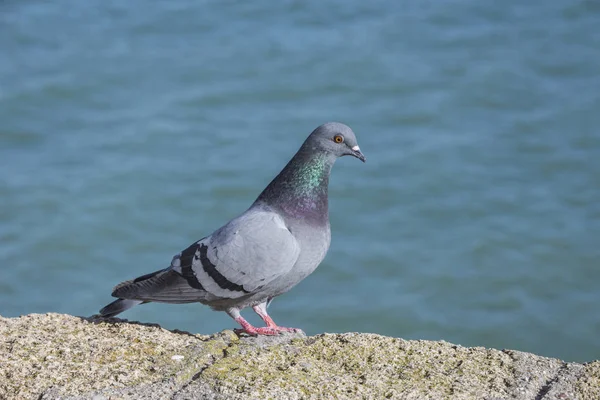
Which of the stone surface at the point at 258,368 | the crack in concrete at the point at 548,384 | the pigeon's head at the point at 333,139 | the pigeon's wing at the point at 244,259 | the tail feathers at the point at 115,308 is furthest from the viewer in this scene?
the pigeon's head at the point at 333,139

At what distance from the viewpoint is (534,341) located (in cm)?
1041

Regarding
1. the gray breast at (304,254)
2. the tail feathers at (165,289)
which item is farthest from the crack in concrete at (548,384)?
the tail feathers at (165,289)

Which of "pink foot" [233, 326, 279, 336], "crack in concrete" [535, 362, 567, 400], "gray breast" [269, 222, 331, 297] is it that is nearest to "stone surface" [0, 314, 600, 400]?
"crack in concrete" [535, 362, 567, 400]

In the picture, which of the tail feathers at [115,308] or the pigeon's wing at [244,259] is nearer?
the tail feathers at [115,308]

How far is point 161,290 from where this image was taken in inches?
218

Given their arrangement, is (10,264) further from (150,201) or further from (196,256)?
(196,256)

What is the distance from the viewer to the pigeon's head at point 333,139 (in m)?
5.78

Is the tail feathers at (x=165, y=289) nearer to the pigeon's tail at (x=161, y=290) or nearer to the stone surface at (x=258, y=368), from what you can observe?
the pigeon's tail at (x=161, y=290)

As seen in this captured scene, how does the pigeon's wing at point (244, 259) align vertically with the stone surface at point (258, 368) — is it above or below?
above

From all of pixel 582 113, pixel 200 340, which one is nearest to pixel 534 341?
pixel 582 113

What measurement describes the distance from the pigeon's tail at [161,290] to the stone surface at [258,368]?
1.51 ft

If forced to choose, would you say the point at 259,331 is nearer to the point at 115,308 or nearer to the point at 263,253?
the point at 263,253

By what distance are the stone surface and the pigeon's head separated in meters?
1.34

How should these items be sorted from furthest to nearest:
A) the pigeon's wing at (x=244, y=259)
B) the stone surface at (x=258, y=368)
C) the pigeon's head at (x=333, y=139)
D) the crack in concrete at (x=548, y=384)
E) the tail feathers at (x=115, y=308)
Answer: the pigeon's head at (x=333, y=139)
the pigeon's wing at (x=244, y=259)
the tail feathers at (x=115, y=308)
the crack in concrete at (x=548, y=384)
the stone surface at (x=258, y=368)
